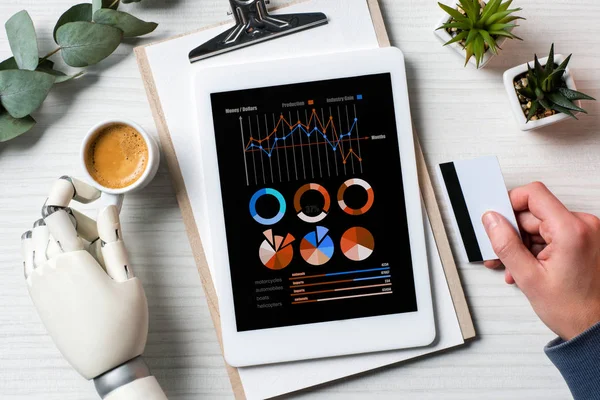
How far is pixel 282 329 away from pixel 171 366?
0.54 feet

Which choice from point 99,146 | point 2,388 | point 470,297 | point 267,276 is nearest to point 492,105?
point 470,297

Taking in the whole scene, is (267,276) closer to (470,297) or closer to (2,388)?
(470,297)

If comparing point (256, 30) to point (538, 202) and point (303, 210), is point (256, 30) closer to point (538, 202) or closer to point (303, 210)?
point (303, 210)

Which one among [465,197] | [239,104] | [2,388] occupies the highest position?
[239,104]

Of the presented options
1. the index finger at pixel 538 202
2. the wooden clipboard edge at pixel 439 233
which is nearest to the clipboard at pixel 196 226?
the wooden clipboard edge at pixel 439 233

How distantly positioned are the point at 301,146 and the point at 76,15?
36 cm

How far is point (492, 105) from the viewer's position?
0.76 meters

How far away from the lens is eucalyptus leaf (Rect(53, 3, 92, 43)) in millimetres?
743

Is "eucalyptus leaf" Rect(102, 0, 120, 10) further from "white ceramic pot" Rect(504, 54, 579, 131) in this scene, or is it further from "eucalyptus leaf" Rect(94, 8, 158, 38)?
"white ceramic pot" Rect(504, 54, 579, 131)

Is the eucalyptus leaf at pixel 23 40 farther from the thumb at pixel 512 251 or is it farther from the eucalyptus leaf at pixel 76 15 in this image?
the thumb at pixel 512 251

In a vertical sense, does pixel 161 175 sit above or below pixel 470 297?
above

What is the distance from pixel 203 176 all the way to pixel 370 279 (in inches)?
10.6

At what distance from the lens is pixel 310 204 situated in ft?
2.41

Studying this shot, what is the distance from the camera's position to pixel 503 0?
77 centimetres
